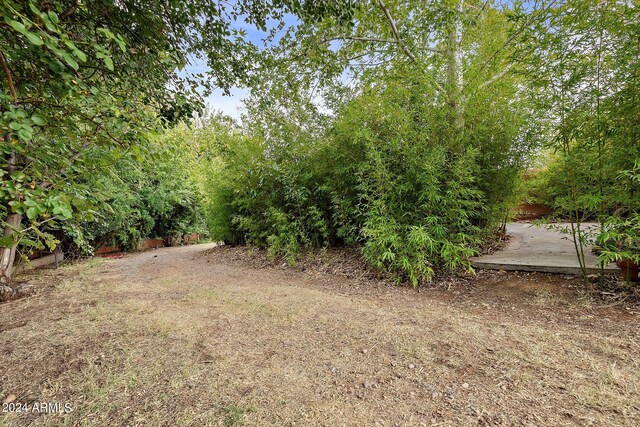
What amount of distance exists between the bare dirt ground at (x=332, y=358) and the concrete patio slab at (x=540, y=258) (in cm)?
12

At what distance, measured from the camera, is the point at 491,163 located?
2881 mm

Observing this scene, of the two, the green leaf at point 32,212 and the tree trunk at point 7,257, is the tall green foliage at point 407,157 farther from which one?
the tree trunk at point 7,257

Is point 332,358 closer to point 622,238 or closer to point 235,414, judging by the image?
point 235,414

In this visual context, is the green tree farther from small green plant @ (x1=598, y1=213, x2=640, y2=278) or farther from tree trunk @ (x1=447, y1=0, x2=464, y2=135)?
small green plant @ (x1=598, y1=213, x2=640, y2=278)

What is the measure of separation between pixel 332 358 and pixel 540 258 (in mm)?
2584

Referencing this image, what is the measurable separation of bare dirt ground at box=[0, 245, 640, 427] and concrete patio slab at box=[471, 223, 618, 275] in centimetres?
12

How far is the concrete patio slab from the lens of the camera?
92.3 inches

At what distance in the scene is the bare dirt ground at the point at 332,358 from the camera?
40.0 inches

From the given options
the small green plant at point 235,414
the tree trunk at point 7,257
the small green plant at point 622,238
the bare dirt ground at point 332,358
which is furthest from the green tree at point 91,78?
the small green plant at point 622,238

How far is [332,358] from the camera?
1405 millimetres

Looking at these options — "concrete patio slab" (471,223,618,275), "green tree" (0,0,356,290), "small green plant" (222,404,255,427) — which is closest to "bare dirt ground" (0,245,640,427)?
"small green plant" (222,404,255,427)

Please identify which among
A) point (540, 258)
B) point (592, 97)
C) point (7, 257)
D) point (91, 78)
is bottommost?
point (540, 258)

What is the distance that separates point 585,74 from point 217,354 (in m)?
2.97

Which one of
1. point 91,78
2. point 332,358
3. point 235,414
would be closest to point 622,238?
point 332,358
